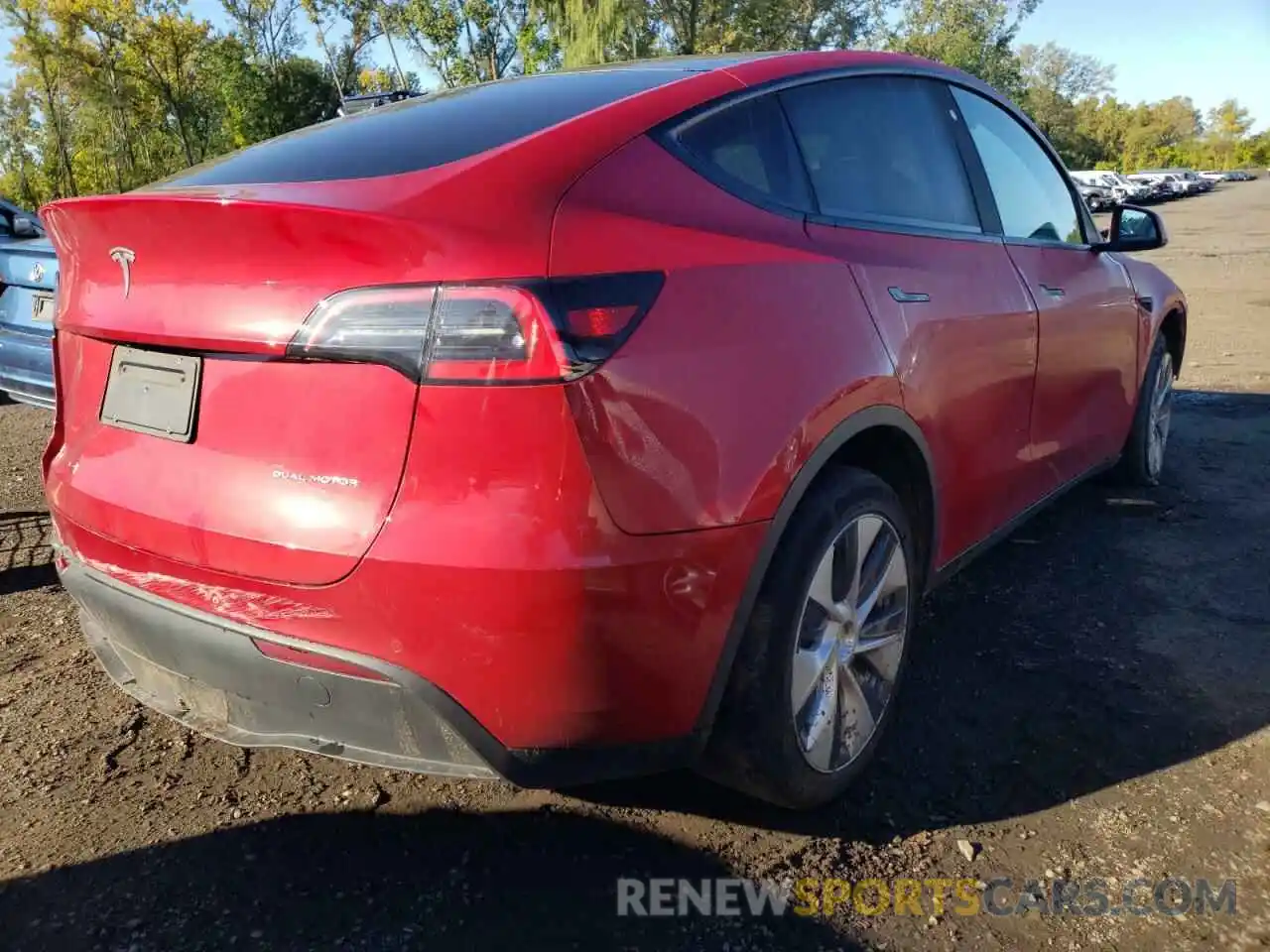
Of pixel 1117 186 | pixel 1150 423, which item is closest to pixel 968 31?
pixel 1117 186

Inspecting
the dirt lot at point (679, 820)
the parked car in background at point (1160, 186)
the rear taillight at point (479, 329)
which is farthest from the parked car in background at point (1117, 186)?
the rear taillight at point (479, 329)

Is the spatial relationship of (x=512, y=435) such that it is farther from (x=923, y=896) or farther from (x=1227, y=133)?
(x=1227, y=133)

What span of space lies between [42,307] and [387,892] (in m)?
4.02

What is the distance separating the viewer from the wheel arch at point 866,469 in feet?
6.63

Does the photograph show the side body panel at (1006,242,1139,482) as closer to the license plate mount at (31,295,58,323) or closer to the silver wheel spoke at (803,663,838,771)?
the silver wheel spoke at (803,663,838,771)

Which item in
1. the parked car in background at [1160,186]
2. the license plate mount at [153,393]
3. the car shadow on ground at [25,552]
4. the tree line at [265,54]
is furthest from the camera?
the parked car in background at [1160,186]

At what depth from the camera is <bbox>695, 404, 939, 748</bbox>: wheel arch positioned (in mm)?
2020

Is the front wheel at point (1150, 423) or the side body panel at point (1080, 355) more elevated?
the side body panel at point (1080, 355)

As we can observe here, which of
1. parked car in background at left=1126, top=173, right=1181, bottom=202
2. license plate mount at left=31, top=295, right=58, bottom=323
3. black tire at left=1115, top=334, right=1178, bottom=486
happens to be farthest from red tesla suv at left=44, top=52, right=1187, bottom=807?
parked car in background at left=1126, top=173, right=1181, bottom=202

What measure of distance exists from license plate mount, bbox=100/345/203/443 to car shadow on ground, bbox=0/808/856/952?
95cm

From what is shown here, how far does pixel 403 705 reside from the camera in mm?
1831

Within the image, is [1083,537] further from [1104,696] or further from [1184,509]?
[1104,696]

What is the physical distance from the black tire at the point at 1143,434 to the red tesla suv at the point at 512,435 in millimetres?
2542

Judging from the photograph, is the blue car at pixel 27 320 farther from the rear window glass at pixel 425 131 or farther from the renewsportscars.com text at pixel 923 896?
the renewsportscars.com text at pixel 923 896
